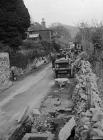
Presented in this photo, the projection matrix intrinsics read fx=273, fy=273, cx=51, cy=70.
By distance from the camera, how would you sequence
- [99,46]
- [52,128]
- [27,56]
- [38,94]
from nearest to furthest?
[52,128]
[38,94]
[99,46]
[27,56]

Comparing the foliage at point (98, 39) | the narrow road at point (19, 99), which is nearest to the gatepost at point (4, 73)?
the narrow road at point (19, 99)

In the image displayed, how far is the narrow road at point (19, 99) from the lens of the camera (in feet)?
40.4

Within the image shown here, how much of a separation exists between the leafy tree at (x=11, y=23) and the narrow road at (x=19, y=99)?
8103mm

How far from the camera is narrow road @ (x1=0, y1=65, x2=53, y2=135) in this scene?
12316mm

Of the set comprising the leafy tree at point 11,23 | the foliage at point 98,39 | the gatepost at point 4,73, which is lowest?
the gatepost at point 4,73

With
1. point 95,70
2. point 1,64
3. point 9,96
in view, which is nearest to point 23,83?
point 1,64

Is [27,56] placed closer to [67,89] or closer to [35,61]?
[35,61]

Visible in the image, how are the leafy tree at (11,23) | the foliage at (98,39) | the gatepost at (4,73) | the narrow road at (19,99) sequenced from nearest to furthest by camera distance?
the narrow road at (19,99), the gatepost at (4,73), the leafy tree at (11,23), the foliage at (98,39)

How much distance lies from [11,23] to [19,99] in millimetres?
15401

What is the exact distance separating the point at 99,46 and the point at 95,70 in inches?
254

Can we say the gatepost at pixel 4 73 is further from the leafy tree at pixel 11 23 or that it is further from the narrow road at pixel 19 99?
the leafy tree at pixel 11 23

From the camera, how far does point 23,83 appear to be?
21.7 meters

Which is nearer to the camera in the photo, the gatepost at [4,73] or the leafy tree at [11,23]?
the gatepost at [4,73]

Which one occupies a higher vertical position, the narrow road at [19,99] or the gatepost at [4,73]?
the gatepost at [4,73]
